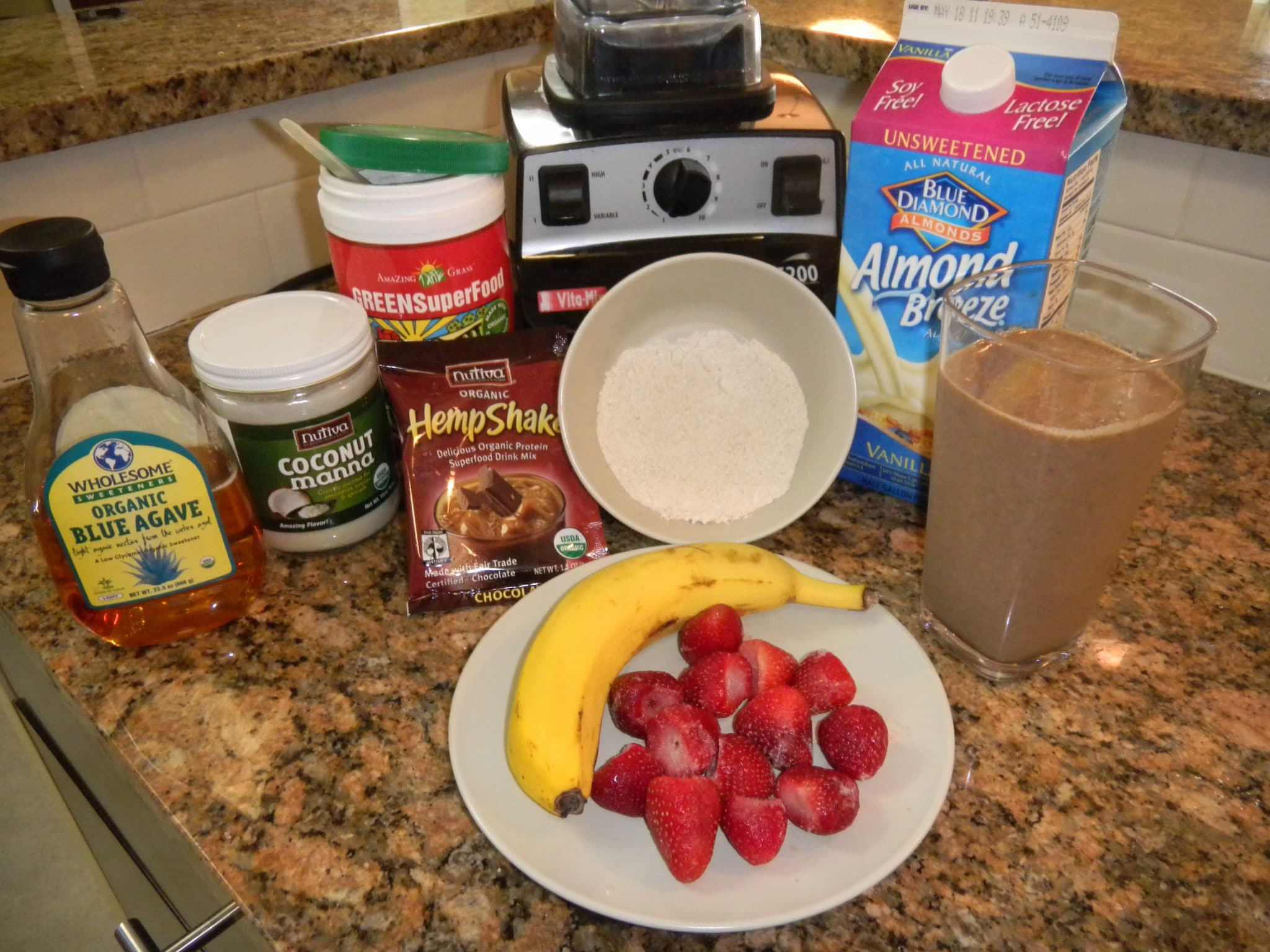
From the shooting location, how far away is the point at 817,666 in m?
0.61

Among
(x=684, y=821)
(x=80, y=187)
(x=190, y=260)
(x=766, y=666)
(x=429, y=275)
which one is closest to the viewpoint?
(x=684, y=821)

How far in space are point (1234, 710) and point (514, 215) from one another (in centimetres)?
65

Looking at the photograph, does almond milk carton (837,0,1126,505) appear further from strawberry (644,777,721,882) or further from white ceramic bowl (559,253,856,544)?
strawberry (644,777,721,882)

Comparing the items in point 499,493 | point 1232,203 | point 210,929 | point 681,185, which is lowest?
point 210,929

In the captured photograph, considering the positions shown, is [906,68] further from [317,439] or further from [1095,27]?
[317,439]

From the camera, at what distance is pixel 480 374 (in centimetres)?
75

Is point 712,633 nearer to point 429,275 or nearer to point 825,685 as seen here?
point 825,685

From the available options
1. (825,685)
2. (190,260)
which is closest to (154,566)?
(825,685)

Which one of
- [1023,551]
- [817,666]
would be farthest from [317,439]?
[1023,551]

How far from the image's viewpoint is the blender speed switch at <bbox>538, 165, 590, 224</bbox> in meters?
0.74

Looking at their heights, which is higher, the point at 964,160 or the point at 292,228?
the point at 964,160

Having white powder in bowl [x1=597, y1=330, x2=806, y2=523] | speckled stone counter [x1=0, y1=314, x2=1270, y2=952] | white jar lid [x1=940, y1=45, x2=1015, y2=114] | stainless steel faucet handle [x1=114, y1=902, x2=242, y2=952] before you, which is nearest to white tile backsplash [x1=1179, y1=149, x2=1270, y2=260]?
speckled stone counter [x1=0, y1=314, x2=1270, y2=952]

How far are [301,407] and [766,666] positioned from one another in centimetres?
39

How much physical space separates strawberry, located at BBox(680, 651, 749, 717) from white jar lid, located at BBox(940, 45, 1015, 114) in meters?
0.44
